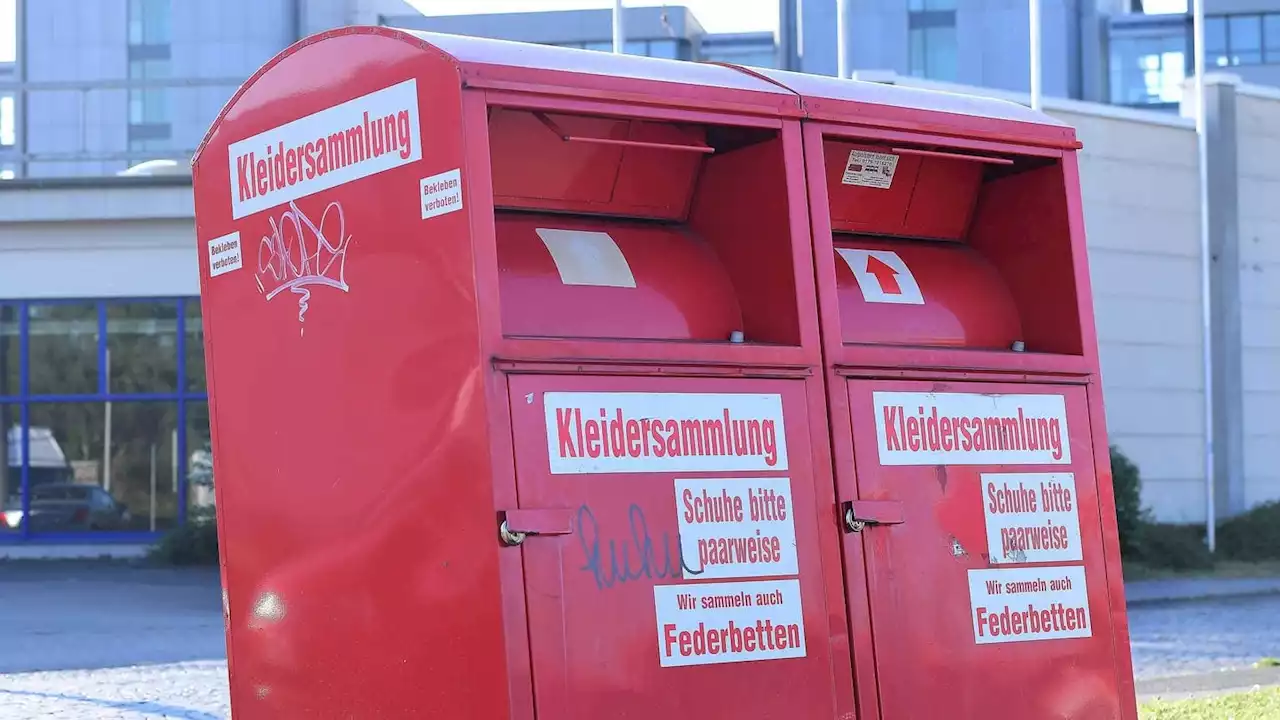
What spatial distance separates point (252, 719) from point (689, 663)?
1358 millimetres

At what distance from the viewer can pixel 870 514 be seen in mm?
4379

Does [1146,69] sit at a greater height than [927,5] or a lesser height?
lesser

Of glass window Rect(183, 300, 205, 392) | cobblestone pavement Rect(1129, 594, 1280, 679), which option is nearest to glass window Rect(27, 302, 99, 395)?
glass window Rect(183, 300, 205, 392)

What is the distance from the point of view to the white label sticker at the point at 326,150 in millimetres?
4070

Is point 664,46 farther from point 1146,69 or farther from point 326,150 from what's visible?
point 326,150

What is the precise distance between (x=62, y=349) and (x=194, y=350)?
191cm

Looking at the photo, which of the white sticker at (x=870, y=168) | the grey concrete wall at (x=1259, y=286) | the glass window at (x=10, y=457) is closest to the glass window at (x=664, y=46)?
the grey concrete wall at (x=1259, y=286)

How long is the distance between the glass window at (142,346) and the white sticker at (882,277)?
772 inches

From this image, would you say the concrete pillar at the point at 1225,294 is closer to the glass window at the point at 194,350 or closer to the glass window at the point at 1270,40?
the glass window at the point at 194,350

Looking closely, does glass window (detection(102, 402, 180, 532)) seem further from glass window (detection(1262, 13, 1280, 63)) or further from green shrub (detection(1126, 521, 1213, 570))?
glass window (detection(1262, 13, 1280, 63))

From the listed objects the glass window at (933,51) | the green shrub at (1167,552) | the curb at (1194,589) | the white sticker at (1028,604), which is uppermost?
the glass window at (933,51)

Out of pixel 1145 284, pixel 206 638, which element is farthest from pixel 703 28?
pixel 206 638

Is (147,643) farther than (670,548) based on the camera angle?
Yes

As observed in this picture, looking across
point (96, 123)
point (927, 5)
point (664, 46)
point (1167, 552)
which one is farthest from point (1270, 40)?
point (96, 123)
